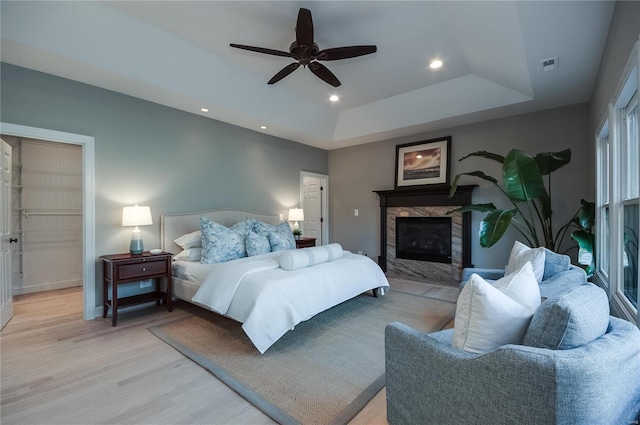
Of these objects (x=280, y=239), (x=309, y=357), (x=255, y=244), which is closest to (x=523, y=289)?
(x=309, y=357)

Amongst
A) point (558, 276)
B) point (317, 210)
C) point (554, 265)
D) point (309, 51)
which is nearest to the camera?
point (558, 276)

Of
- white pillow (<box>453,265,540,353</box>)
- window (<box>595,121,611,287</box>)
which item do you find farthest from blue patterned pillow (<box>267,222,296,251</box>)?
window (<box>595,121,611,287</box>)

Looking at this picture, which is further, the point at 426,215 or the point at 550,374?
the point at 426,215

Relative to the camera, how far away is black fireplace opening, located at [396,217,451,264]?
17.0ft

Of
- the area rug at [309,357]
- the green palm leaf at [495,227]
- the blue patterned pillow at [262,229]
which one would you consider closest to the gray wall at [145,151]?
the blue patterned pillow at [262,229]

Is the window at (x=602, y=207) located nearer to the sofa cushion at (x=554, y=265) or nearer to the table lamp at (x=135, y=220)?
the sofa cushion at (x=554, y=265)

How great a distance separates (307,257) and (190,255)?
1.63 meters

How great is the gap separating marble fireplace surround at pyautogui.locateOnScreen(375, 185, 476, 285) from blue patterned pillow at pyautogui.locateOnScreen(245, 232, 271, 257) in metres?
2.74

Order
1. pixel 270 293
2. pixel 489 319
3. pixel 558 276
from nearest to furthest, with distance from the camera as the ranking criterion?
pixel 489 319 → pixel 558 276 → pixel 270 293

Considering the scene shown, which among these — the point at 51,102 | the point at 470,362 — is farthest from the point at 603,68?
the point at 51,102

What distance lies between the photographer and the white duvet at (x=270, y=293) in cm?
246

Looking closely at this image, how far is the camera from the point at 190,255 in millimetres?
3760

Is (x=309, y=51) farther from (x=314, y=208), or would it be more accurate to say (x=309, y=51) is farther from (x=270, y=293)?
(x=314, y=208)

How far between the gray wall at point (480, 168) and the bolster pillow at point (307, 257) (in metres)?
2.63
